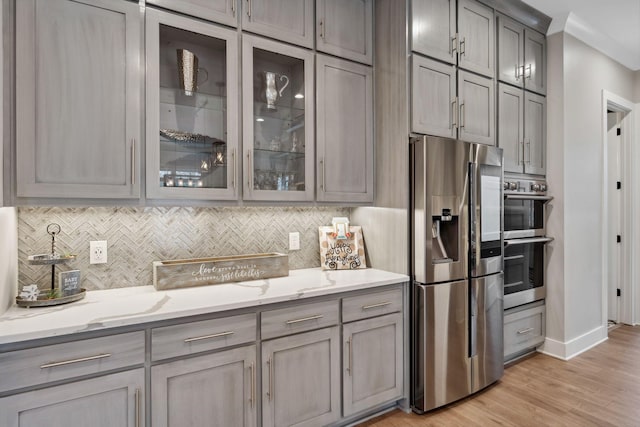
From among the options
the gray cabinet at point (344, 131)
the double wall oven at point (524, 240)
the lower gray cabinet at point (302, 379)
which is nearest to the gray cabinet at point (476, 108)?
the double wall oven at point (524, 240)

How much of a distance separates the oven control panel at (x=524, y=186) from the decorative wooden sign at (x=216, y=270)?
201 cm

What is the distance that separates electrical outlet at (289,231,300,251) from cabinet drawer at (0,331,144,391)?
1.20 m

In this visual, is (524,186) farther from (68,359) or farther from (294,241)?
(68,359)

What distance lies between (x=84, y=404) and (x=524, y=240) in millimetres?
3184

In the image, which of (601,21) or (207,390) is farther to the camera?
(601,21)

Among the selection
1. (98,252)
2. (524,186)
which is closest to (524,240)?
(524,186)

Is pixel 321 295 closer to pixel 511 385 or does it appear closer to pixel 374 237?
pixel 374 237

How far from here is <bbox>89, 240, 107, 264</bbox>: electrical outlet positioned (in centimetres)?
185

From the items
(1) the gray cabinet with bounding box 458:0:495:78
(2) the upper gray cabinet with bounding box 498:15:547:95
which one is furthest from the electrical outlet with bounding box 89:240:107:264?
(2) the upper gray cabinet with bounding box 498:15:547:95

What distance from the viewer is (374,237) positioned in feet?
8.22

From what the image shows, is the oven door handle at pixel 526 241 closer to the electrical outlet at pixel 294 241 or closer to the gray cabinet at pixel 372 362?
the gray cabinet at pixel 372 362

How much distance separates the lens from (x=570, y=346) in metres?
3.11

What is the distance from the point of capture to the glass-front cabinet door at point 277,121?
6.43 ft

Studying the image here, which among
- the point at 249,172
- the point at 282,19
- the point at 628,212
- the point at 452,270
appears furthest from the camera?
the point at 628,212
